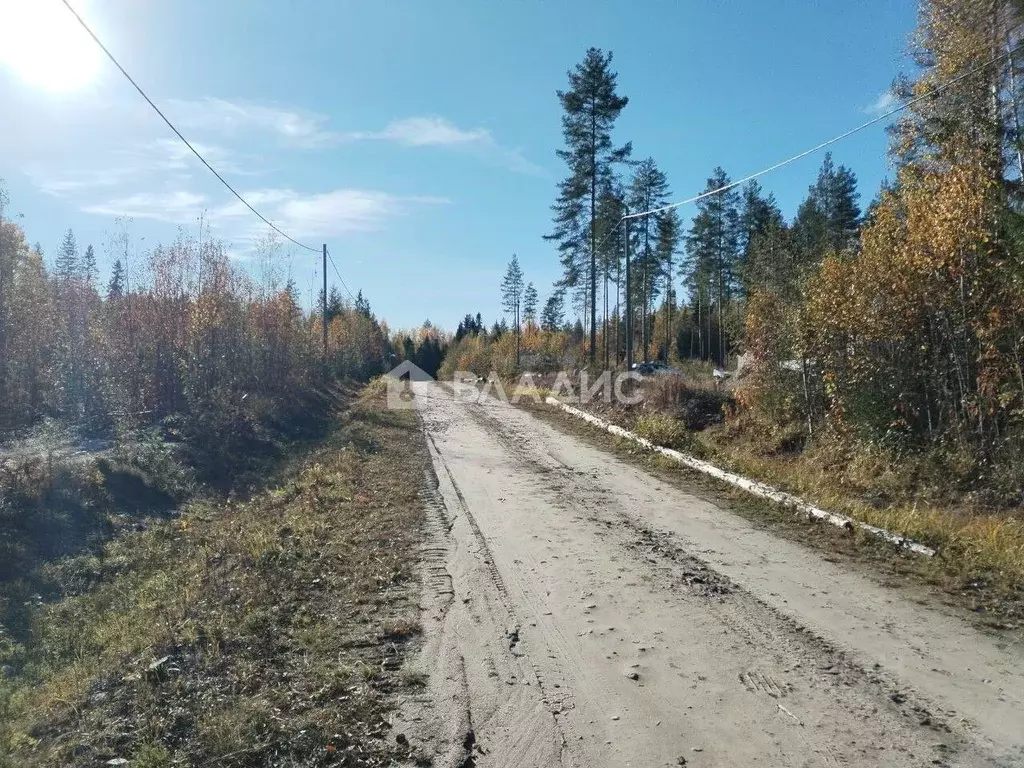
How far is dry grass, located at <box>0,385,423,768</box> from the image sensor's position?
12.0 feet

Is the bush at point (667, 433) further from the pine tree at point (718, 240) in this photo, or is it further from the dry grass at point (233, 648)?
the pine tree at point (718, 240)

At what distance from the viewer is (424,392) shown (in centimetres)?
3325

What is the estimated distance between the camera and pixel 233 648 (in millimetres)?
4895

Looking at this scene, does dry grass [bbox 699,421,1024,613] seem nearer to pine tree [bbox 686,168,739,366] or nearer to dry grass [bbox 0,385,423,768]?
dry grass [bbox 0,385,423,768]

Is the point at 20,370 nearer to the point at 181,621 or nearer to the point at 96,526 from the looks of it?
the point at 96,526

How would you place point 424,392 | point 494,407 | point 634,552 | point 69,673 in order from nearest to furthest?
point 69,673
point 634,552
point 494,407
point 424,392

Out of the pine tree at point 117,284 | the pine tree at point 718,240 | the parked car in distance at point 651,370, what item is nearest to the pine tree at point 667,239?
the pine tree at point 718,240

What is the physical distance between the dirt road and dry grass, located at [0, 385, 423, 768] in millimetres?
422

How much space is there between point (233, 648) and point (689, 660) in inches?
126

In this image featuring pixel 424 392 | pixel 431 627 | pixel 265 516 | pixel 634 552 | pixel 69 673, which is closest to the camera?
pixel 431 627

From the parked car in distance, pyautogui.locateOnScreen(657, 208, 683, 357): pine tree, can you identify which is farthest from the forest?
pyautogui.locateOnScreen(657, 208, 683, 357): pine tree

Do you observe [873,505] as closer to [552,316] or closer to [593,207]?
[593,207]

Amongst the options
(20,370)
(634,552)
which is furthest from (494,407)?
(634,552)

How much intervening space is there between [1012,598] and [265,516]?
9044 mm
